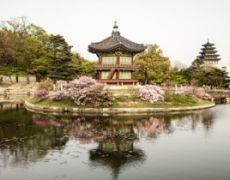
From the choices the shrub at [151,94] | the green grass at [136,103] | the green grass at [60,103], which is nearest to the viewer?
the green grass at [136,103]

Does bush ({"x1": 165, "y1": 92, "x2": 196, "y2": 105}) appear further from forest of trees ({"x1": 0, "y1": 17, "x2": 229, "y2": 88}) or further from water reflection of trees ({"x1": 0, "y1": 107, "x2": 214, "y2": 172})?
forest of trees ({"x1": 0, "y1": 17, "x2": 229, "y2": 88})

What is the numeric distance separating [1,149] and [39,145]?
8.35 ft

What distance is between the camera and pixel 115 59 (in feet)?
176

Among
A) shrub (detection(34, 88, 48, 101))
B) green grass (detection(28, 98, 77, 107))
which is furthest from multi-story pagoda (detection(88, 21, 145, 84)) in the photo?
green grass (detection(28, 98, 77, 107))

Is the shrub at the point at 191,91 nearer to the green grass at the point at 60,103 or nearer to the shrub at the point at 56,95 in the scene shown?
the green grass at the point at 60,103

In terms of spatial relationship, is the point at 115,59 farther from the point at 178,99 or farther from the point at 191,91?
the point at 191,91

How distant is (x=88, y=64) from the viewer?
79.7m

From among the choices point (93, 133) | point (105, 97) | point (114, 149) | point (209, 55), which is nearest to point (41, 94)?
point (105, 97)

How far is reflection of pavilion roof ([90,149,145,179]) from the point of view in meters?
18.5

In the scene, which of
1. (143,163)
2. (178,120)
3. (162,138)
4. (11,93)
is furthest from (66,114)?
(11,93)

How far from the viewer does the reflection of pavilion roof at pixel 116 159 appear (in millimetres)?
18547

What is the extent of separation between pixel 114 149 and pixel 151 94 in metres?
23.8

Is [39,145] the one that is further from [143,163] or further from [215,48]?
[215,48]

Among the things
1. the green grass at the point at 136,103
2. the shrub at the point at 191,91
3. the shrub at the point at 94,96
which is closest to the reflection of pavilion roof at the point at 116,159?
the shrub at the point at 94,96
